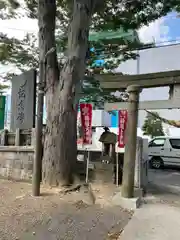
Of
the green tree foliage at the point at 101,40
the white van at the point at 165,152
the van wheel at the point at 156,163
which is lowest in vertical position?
the van wheel at the point at 156,163

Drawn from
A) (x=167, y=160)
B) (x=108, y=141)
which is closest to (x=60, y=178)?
(x=108, y=141)

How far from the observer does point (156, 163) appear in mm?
16828

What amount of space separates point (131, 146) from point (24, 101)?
480 cm

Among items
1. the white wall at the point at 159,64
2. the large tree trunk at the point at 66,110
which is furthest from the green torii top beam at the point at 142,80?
the white wall at the point at 159,64

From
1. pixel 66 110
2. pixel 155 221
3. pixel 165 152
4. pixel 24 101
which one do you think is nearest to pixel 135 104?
pixel 66 110

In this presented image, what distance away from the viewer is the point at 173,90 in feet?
21.1

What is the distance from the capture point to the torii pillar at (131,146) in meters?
6.27

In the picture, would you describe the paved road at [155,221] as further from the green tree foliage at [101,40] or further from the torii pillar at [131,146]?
the green tree foliage at [101,40]

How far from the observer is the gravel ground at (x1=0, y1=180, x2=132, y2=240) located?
14.9 ft

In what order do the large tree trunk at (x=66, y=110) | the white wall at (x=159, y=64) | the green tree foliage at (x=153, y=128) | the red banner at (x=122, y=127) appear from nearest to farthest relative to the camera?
1. the large tree trunk at (x=66, y=110)
2. the red banner at (x=122, y=127)
3. the green tree foliage at (x=153, y=128)
4. the white wall at (x=159, y=64)

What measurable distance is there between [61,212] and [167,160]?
12.1 metres

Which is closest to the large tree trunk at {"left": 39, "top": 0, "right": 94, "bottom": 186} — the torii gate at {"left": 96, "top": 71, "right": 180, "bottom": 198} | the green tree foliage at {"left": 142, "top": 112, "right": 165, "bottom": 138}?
the torii gate at {"left": 96, "top": 71, "right": 180, "bottom": 198}

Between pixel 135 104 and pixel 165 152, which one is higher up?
pixel 135 104

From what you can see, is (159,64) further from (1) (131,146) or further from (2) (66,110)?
(1) (131,146)
